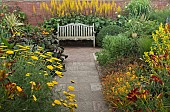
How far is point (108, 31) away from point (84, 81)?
443 cm

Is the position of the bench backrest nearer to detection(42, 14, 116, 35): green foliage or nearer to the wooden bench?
the wooden bench

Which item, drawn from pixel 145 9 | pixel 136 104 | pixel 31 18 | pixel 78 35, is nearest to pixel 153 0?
pixel 145 9

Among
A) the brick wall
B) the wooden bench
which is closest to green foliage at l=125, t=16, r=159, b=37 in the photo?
the wooden bench

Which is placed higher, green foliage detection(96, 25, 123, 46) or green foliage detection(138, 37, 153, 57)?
green foliage detection(138, 37, 153, 57)

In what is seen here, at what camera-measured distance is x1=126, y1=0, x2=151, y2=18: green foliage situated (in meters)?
10.8

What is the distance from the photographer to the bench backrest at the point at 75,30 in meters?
10.6

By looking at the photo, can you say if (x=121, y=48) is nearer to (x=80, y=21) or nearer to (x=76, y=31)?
(x=76, y=31)

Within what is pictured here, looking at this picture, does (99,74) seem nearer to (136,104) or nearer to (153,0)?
(136,104)

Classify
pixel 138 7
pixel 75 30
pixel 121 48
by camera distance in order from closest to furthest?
1. pixel 121 48
2. pixel 75 30
3. pixel 138 7

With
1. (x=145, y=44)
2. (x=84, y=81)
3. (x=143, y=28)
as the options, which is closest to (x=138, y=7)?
(x=143, y=28)

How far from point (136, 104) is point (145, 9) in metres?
8.08

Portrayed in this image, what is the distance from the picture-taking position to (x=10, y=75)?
10.2ft

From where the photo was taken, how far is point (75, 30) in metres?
10.7

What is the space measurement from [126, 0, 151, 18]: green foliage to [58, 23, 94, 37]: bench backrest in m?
1.53
